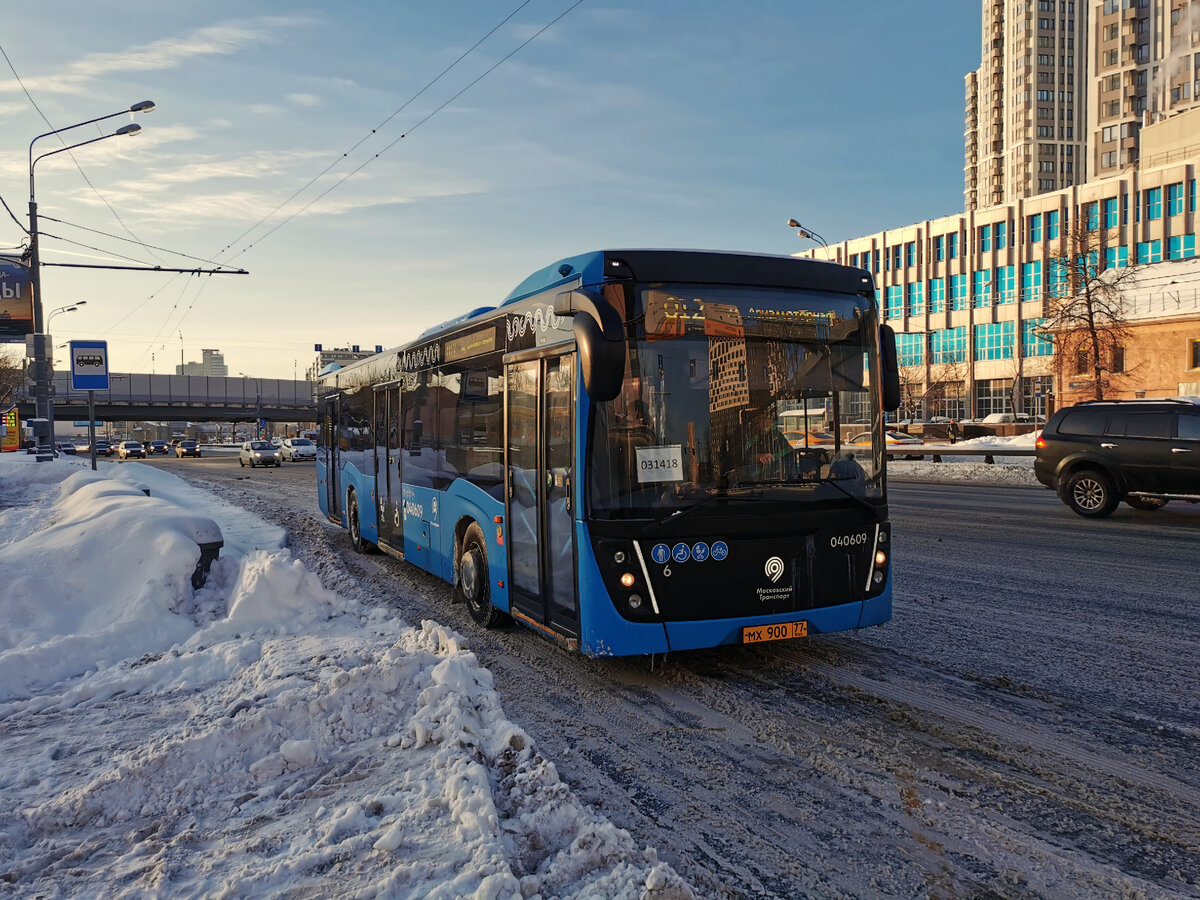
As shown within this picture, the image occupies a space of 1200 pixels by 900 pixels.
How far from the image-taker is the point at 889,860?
349 cm

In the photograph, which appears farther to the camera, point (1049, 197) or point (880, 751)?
point (1049, 197)

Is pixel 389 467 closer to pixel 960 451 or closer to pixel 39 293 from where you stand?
pixel 39 293

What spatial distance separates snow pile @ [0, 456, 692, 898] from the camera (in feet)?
11.0

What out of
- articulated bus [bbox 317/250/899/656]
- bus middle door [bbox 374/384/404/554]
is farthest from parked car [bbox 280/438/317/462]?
articulated bus [bbox 317/250/899/656]

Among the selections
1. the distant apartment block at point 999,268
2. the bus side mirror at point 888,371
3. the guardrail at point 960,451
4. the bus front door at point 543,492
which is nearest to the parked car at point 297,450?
the guardrail at point 960,451

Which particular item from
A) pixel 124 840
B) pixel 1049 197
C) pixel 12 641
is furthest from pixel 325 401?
pixel 1049 197

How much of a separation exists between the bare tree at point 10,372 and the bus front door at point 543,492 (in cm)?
7766

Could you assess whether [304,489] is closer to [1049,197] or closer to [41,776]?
[41,776]

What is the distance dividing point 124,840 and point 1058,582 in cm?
876

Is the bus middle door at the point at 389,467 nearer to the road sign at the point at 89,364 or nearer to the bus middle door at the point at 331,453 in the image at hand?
the bus middle door at the point at 331,453

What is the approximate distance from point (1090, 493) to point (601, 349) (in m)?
13.5

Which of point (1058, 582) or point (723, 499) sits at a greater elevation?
point (723, 499)

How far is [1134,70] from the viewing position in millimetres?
95750

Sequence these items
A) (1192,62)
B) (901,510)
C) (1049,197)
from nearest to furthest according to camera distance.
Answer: (901,510) → (1049,197) → (1192,62)
